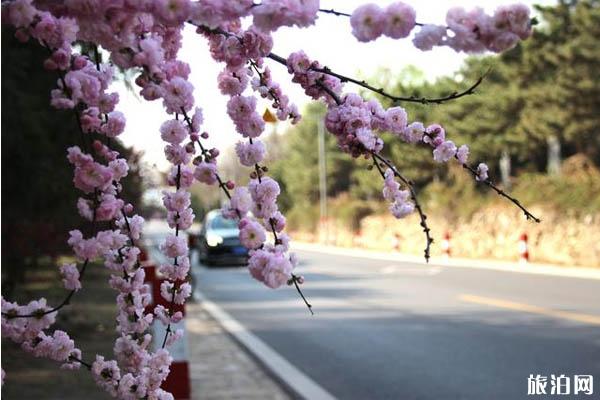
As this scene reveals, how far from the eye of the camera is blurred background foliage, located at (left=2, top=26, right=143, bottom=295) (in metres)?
6.55

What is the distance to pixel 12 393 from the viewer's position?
6.88 metres

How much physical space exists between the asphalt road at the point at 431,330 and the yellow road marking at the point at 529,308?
15mm

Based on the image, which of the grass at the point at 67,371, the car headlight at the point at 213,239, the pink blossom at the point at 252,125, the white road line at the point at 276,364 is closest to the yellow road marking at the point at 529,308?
the white road line at the point at 276,364

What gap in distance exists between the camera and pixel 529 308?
40.0 feet

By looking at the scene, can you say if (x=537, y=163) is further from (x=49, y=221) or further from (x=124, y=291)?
(x=124, y=291)

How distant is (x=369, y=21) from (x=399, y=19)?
0.18 feet

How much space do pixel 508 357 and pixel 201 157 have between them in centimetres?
694

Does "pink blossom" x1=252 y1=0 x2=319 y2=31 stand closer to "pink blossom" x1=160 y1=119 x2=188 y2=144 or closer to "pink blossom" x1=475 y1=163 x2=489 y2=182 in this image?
"pink blossom" x1=160 y1=119 x2=188 y2=144

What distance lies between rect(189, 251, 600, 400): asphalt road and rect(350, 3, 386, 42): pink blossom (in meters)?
5.69

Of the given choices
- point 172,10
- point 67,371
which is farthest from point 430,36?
point 67,371

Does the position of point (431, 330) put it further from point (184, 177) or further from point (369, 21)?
point (369, 21)

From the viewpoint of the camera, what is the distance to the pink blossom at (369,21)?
4.88 ft

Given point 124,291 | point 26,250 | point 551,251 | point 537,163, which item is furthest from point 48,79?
point 537,163

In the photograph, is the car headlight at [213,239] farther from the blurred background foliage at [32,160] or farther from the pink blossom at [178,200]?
the pink blossom at [178,200]
